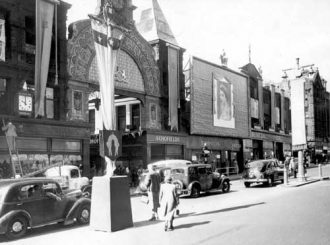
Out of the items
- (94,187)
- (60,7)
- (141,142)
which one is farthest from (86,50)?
(94,187)

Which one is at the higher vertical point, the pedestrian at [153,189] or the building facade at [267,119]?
the building facade at [267,119]

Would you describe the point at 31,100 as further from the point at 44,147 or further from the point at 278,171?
the point at 278,171

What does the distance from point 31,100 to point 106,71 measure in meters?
12.4

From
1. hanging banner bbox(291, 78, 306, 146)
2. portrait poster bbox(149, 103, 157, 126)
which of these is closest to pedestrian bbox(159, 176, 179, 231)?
hanging banner bbox(291, 78, 306, 146)

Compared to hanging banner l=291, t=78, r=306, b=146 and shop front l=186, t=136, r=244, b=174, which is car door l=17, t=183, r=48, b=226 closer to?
hanging banner l=291, t=78, r=306, b=146

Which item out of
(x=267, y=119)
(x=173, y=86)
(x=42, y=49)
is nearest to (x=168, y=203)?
(x=42, y=49)

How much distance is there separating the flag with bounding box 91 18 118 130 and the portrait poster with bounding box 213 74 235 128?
2835 centimetres

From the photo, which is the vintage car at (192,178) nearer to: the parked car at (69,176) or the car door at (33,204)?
the parked car at (69,176)

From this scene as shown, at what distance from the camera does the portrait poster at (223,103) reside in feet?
135

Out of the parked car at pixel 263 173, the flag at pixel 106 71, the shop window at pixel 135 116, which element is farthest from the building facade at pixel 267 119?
the flag at pixel 106 71

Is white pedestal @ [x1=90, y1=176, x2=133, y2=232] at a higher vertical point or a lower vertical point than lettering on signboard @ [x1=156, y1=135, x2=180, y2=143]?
lower

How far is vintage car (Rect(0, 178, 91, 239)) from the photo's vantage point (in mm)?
11305

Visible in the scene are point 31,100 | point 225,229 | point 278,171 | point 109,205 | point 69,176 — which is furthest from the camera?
point 278,171

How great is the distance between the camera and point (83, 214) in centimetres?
1349
